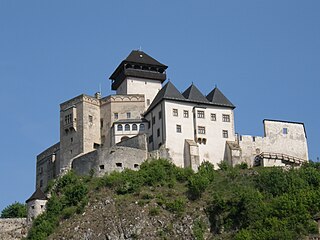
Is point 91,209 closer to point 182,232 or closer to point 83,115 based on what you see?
point 182,232

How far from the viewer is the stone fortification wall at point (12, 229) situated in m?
78.7

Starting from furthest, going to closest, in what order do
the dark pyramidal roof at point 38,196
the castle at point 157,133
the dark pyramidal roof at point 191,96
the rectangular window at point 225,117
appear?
the rectangular window at point 225,117 → the dark pyramidal roof at point 191,96 → the castle at point 157,133 → the dark pyramidal roof at point 38,196

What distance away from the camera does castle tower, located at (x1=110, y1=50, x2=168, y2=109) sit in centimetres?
9494

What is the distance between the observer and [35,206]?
81125 mm

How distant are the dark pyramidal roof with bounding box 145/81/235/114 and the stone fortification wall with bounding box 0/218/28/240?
19103 mm

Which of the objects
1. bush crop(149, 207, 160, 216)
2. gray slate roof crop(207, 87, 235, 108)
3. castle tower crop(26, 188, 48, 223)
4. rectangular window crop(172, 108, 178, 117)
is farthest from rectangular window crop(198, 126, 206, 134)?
castle tower crop(26, 188, 48, 223)

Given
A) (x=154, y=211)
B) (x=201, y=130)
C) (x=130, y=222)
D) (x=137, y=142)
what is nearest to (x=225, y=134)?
(x=201, y=130)

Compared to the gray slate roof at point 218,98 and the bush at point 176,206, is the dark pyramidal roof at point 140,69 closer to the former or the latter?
the gray slate roof at point 218,98

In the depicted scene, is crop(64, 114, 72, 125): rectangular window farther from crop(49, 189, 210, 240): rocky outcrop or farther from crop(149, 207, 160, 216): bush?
crop(149, 207, 160, 216): bush

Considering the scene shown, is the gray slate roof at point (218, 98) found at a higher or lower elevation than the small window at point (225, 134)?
higher

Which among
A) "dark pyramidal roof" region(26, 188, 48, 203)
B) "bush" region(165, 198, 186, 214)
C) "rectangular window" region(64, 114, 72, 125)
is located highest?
"rectangular window" region(64, 114, 72, 125)

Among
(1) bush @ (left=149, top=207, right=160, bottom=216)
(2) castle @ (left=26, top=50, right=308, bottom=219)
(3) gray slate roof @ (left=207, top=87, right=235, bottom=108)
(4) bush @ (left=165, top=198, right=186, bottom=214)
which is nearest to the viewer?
(1) bush @ (left=149, top=207, right=160, bottom=216)

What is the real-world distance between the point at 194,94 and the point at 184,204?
52.0ft

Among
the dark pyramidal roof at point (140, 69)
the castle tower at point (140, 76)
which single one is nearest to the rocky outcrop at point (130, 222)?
the castle tower at point (140, 76)
